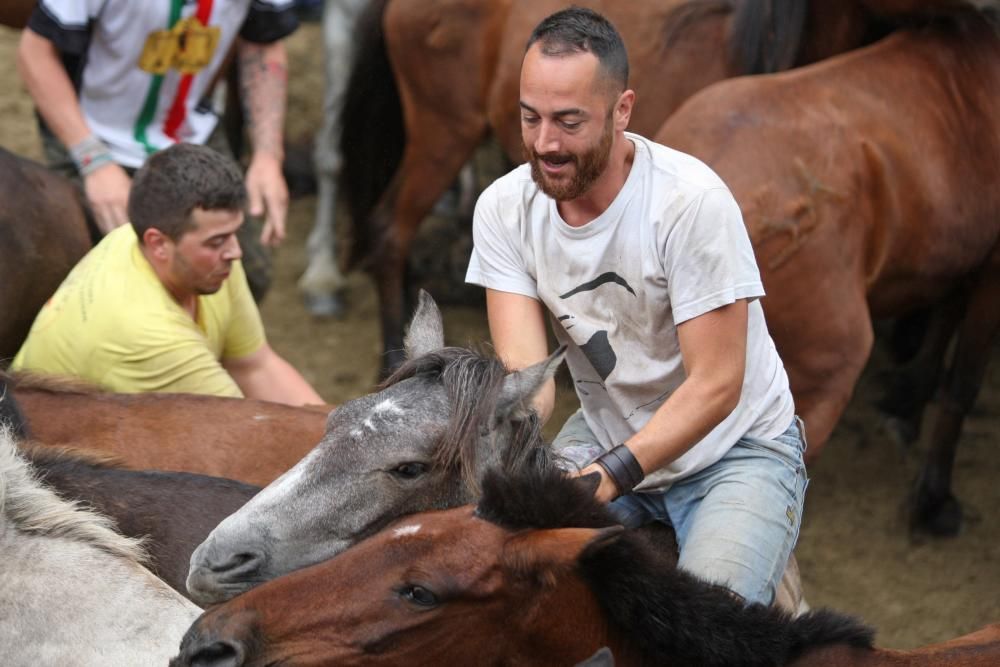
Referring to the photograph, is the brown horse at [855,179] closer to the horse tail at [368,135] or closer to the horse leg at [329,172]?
the horse tail at [368,135]

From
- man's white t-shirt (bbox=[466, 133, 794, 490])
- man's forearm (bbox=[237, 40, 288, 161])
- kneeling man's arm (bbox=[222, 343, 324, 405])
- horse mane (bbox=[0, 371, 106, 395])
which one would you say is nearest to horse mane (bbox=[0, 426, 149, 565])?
man's white t-shirt (bbox=[466, 133, 794, 490])

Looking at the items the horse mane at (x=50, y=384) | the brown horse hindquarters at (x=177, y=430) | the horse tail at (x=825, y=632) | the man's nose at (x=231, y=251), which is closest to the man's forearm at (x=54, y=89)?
the man's nose at (x=231, y=251)

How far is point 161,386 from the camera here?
3.89 meters

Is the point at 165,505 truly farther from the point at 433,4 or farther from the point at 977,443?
the point at 977,443

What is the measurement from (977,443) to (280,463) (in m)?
4.15

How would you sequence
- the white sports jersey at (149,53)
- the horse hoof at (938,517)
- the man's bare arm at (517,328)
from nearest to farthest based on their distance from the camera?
A: the man's bare arm at (517,328)
the white sports jersey at (149,53)
the horse hoof at (938,517)

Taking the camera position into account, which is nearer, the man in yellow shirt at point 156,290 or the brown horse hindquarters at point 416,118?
the man in yellow shirt at point 156,290

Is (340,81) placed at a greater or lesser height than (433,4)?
lesser

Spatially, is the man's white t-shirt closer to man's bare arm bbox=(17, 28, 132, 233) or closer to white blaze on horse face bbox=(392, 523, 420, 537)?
white blaze on horse face bbox=(392, 523, 420, 537)

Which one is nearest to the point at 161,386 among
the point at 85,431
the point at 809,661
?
the point at 85,431

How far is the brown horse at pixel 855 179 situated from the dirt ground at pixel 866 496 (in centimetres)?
105

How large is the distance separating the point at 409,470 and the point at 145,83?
2.87 meters

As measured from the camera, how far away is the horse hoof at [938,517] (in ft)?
18.5

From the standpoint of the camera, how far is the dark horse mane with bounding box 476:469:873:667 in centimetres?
215
